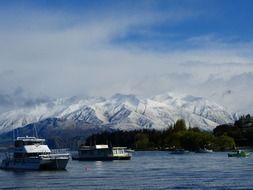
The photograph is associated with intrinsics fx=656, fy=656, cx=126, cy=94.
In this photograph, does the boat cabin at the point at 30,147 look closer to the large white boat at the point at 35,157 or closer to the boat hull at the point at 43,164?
the large white boat at the point at 35,157

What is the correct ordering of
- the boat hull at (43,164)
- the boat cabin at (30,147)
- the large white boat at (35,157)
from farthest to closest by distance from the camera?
the boat cabin at (30,147)
the large white boat at (35,157)
the boat hull at (43,164)

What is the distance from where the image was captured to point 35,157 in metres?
163

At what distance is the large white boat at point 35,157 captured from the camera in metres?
160

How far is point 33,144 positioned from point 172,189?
73008 mm

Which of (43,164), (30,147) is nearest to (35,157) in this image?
(30,147)

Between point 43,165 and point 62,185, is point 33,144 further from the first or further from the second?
point 62,185

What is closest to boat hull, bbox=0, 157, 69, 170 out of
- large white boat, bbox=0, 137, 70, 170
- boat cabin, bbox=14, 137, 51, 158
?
large white boat, bbox=0, 137, 70, 170

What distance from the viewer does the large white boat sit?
160 m

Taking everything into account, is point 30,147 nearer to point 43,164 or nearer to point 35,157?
point 35,157

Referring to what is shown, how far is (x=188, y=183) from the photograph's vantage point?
111125mm

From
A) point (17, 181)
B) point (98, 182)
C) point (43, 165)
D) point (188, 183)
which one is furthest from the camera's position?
point (43, 165)

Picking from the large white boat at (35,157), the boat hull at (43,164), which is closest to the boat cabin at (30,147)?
the large white boat at (35,157)

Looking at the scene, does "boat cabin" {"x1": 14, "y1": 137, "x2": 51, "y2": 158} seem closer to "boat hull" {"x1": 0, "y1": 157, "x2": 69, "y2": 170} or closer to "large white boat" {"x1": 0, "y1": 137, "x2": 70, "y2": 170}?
"large white boat" {"x1": 0, "y1": 137, "x2": 70, "y2": 170}

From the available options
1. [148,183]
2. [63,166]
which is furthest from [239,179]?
[63,166]
